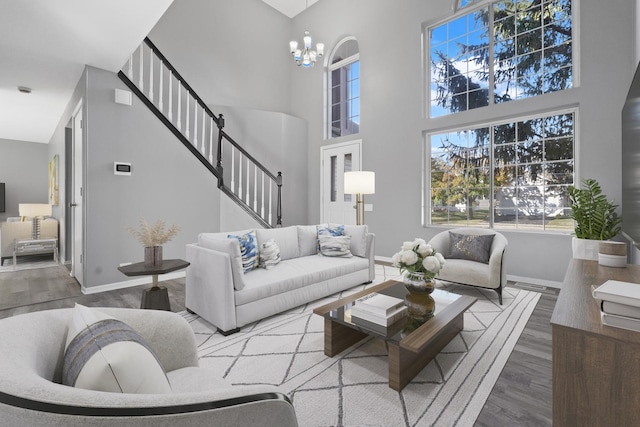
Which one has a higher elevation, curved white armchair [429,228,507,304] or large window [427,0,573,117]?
large window [427,0,573,117]

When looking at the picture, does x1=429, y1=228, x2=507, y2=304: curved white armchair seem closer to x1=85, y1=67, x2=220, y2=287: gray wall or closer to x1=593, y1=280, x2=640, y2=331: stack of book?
x1=593, y1=280, x2=640, y2=331: stack of book

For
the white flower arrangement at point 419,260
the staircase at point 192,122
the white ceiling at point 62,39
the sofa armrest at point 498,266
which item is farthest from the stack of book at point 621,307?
the staircase at point 192,122

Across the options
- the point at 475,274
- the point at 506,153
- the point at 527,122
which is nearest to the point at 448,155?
the point at 506,153

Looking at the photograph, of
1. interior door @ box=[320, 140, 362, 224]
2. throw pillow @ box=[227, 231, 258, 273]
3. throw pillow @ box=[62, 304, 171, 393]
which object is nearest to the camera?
throw pillow @ box=[62, 304, 171, 393]

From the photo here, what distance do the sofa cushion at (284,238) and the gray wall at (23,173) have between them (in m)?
7.52

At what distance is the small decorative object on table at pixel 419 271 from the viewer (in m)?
2.08

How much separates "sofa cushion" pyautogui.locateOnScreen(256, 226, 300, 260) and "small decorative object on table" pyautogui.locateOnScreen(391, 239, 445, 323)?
1.61 meters

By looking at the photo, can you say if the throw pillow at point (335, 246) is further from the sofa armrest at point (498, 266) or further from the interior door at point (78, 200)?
the interior door at point (78, 200)

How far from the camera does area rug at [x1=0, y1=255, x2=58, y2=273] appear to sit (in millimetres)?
4914

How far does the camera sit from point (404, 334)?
69.1 inches

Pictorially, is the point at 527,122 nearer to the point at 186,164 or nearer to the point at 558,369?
the point at 558,369

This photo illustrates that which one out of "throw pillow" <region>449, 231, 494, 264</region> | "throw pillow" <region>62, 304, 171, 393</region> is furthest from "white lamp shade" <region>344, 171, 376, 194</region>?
"throw pillow" <region>62, 304, 171, 393</region>

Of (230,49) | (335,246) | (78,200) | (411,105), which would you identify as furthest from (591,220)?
(230,49)

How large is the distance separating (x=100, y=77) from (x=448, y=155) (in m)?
4.94
